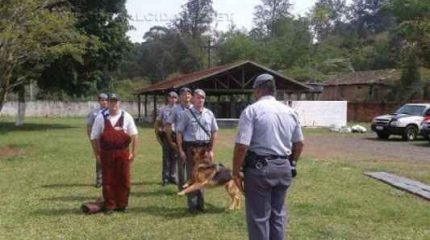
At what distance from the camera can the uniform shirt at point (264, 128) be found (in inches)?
258

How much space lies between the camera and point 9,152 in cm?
2289

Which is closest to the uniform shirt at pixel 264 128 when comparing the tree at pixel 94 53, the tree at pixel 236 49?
the tree at pixel 94 53

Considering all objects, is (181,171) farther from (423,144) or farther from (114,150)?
(423,144)

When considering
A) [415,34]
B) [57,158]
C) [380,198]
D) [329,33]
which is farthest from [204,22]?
[380,198]

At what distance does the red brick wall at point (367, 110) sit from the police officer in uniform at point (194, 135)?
139 ft

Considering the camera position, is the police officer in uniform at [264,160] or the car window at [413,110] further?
the car window at [413,110]

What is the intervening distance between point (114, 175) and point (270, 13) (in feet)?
355

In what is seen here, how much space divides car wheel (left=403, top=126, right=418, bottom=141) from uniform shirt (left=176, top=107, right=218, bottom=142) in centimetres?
2329

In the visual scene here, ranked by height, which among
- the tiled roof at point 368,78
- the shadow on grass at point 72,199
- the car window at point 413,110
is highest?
the tiled roof at point 368,78

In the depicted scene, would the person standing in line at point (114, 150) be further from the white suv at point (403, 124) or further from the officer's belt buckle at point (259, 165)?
the white suv at point (403, 124)

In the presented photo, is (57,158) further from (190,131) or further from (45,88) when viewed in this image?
(45,88)

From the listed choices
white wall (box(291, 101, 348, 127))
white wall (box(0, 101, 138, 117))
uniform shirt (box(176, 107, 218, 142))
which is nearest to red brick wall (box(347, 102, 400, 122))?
white wall (box(291, 101, 348, 127))

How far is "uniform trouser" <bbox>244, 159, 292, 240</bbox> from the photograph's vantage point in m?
6.51

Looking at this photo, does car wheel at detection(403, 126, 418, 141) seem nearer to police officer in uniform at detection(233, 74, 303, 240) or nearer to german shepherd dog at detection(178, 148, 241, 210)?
german shepherd dog at detection(178, 148, 241, 210)
